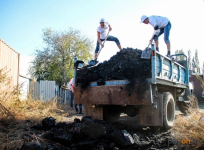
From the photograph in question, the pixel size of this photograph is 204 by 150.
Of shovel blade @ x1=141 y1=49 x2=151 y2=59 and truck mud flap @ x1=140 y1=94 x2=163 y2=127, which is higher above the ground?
shovel blade @ x1=141 y1=49 x2=151 y2=59

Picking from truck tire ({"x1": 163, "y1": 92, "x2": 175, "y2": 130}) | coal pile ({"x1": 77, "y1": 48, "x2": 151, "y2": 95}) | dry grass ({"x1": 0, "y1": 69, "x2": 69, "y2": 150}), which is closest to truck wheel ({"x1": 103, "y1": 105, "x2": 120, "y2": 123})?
coal pile ({"x1": 77, "y1": 48, "x2": 151, "y2": 95})

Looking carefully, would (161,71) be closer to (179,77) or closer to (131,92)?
(131,92)

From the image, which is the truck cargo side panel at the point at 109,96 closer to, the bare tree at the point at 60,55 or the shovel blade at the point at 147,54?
the shovel blade at the point at 147,54

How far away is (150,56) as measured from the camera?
437 cm

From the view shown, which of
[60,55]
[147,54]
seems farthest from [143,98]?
[60,55]

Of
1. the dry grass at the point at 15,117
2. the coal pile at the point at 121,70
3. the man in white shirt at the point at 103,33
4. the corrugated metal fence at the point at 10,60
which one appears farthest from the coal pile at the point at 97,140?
the corrugated metal fence at the point at 10,60

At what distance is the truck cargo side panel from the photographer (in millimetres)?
4193

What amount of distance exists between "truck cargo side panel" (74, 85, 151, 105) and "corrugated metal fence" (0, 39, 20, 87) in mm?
3538

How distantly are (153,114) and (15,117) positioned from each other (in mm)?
3940

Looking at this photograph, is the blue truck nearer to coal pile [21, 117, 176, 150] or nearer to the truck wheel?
the truck wheel

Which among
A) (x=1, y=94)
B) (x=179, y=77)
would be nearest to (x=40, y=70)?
(x=1, y=94)

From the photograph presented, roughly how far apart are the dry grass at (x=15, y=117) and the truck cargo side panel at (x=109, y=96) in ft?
5.16

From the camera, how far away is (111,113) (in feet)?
18.8

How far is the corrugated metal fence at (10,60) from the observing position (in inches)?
272
